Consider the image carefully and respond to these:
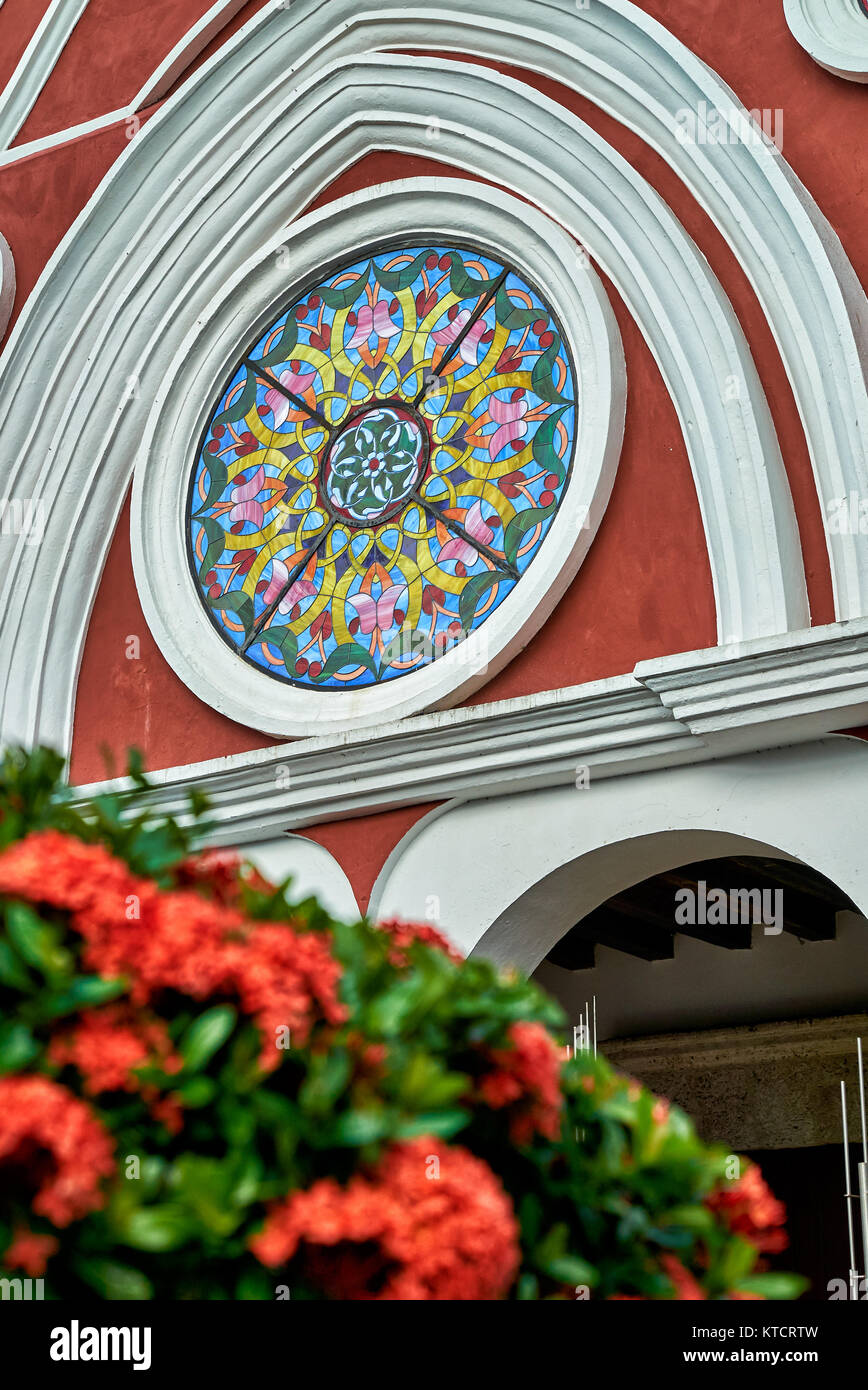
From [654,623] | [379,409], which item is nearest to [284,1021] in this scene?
[654,623]

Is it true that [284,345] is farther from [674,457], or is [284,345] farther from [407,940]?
[407,940]

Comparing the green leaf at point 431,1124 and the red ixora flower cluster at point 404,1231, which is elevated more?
the green leaf at point 431,1124

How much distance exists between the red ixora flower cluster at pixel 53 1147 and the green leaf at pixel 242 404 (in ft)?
17.9

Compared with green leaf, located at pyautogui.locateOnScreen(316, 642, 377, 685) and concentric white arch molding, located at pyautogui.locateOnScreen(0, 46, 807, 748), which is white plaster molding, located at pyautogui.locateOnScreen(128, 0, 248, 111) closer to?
concentric white arch molding, located at pyautogui.locateOnScreen(0, 46, 807, 748)

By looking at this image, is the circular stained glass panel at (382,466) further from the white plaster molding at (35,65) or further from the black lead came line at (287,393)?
the white plaster molding at (35,65)

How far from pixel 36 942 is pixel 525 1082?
48 centimetres

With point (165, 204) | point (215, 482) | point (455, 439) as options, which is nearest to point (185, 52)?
point (165, 204)

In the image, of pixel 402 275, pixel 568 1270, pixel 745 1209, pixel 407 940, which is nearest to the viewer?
pixel 568 1270

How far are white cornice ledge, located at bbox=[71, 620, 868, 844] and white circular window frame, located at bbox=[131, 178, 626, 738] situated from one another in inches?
6.3

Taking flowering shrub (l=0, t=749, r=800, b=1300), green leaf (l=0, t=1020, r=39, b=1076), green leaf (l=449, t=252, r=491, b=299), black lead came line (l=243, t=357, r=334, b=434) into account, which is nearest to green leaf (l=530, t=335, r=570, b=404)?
green leaf (l=449, t=252, r=491, b=299)

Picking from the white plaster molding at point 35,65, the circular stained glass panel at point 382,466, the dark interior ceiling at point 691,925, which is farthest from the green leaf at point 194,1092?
the white plaster molding at point 35,65

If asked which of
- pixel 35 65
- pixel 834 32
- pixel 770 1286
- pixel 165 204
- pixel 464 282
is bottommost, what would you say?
pixel 770 1286

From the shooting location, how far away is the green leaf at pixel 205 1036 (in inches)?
55.4

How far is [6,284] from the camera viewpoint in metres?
7.08
